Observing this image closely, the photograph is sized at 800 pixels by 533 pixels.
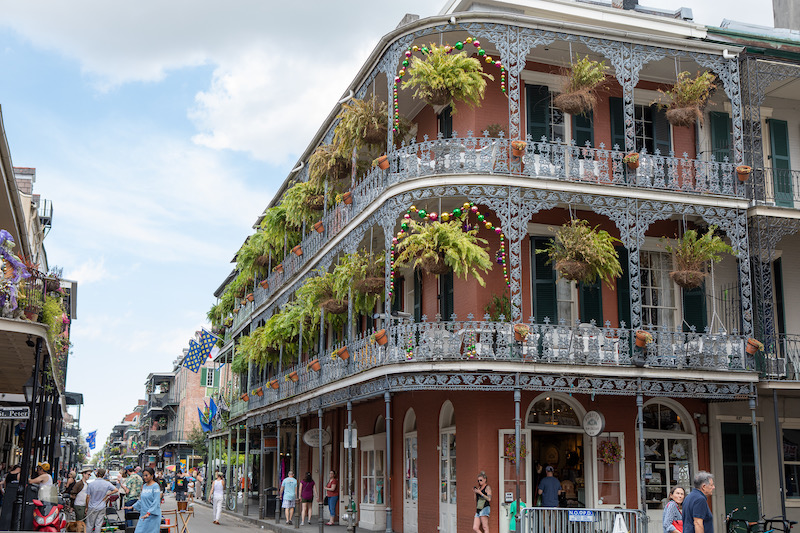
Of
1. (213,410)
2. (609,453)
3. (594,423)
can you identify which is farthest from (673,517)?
(213,410)

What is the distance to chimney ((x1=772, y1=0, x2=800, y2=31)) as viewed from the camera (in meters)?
21.9

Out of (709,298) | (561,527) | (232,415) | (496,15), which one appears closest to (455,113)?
(496,15)

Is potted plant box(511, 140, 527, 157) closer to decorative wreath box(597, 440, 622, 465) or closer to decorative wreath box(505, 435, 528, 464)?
decorative wreath box(505, 435, 528, 464)

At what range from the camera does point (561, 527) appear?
1324 cm

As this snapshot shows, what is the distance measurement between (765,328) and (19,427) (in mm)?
21673

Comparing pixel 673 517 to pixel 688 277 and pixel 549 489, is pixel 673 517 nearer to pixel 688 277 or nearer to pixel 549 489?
pixel 549 489

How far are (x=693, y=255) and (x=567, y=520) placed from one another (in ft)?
20.8

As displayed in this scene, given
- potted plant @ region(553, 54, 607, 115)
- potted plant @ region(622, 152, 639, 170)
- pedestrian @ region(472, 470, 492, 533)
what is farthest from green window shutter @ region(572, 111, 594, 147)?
pedestrian @ region(472, 470, 492, 533)

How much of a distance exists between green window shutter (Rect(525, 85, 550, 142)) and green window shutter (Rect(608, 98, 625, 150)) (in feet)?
4.97

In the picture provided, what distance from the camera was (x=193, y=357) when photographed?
113 ft

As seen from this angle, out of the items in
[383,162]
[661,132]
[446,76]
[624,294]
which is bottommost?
[624,294]

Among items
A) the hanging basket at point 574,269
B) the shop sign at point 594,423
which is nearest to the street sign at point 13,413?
the hanging basket at point 574,269

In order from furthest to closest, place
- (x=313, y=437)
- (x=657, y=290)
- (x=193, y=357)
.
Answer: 1. (x=193, y=357)
2. (x=313, y=437)
3. (x=657, y=290)

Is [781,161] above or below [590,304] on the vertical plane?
above
